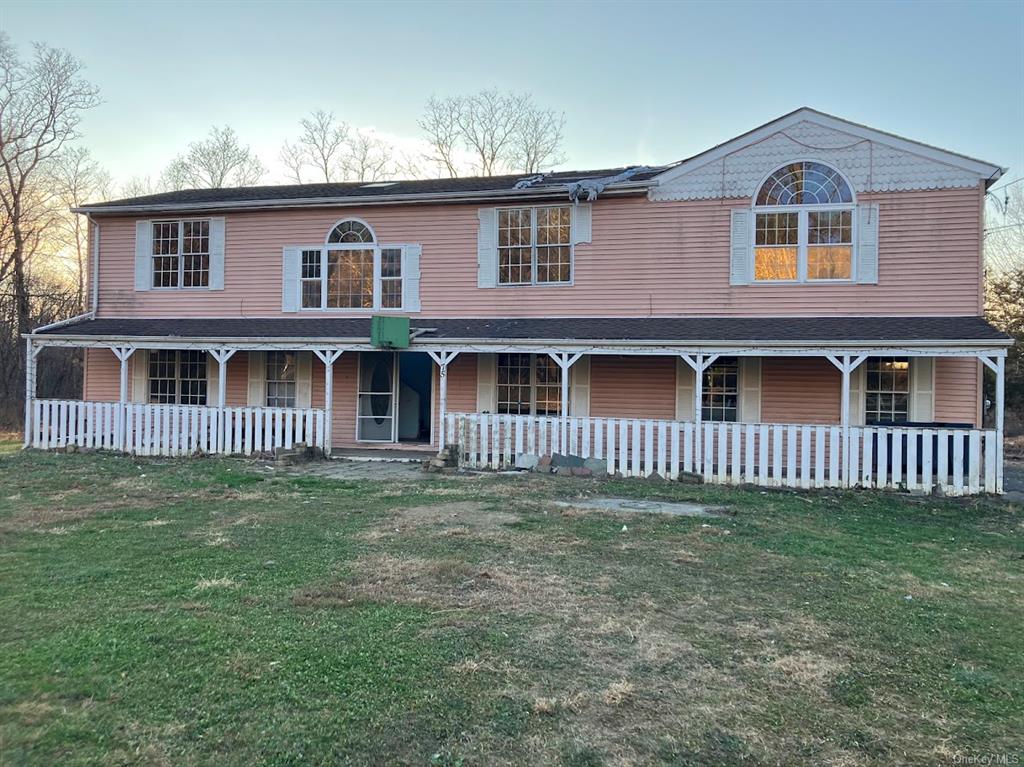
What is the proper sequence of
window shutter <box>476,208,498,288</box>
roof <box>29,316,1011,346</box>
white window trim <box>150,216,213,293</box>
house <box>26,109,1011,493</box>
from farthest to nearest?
white window trim <box>150,216,213,293</box> < window shutter <box>476,208,498,288</box> < house <box>26,109,1011,493</box> < roof <box>29,316,1011,346</box>

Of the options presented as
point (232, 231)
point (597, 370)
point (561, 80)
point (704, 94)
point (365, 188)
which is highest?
point (561, 80)

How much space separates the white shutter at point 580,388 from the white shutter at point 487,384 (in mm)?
1628

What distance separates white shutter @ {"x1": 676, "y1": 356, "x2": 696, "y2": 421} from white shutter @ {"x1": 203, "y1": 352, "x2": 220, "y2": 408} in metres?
10.3

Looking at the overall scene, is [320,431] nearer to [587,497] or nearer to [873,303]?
[587,497]

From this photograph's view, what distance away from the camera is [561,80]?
2081 cm

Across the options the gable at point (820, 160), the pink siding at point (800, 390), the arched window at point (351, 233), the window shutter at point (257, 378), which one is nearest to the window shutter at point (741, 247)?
the gable at point (820, 160)

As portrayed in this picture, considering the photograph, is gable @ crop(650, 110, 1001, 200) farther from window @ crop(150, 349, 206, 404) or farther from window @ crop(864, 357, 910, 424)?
window @ crop(150, 349, 206, 404)

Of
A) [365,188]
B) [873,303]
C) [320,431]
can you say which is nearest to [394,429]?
[320,431]

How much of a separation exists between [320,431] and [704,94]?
12.9 m

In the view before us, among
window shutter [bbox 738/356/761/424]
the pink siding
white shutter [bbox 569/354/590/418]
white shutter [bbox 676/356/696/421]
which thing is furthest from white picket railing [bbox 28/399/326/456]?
the pink siding

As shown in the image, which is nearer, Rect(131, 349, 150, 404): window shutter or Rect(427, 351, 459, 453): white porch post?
Rect(427, 351, 459, 453): white porch post

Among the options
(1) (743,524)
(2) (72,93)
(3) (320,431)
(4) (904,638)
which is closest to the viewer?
(4) (904,638)

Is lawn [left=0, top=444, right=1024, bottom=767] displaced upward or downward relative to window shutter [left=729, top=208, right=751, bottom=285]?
downward

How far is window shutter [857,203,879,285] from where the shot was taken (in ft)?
39.6
